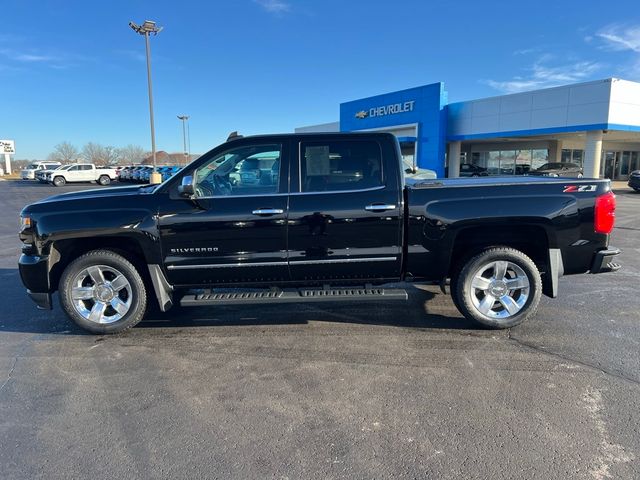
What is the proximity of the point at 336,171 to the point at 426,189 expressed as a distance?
900mm

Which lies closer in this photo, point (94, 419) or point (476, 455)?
point (476, 455)

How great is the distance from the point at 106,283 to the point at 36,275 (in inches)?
25.5

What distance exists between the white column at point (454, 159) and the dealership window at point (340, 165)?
91.5 feet

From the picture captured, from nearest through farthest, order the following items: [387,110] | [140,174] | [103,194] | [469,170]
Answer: [103,194] → [469,170] → [387,110] → [140,174]

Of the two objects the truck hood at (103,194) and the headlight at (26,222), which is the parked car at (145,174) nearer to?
the truck hood at (103,194)

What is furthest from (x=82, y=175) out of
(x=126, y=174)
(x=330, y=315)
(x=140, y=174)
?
(x=330, y=315)

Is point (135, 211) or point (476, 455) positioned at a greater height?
point (135, 211)

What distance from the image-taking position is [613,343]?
14.2ft

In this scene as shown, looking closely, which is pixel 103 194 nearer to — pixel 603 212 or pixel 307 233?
pixel 307 233

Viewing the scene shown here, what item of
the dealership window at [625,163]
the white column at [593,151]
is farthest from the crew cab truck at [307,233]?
the dealership window at [625,163]

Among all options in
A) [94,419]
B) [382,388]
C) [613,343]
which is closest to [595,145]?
[613,343]

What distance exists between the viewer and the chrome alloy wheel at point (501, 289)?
4.61m

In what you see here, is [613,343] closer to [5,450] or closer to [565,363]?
[565,363]

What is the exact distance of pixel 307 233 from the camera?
446 centimetres
